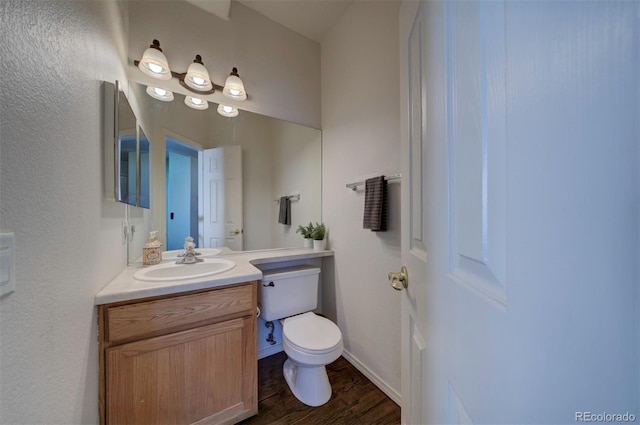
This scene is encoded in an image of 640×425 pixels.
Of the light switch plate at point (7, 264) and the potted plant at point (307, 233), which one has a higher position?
the light switch plate at point (7, 264)

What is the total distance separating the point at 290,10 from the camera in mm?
1811

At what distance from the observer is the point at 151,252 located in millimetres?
1390

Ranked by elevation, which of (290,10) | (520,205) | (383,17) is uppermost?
(290,10)

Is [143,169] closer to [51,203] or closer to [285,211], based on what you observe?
[51,203]

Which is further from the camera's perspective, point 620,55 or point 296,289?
point 296,289

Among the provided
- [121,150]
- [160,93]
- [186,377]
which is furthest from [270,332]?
[160,93]

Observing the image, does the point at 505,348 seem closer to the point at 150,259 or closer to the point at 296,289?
the point at 296,289

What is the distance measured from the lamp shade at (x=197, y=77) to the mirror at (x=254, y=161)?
0.42ft

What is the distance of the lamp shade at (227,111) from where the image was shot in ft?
5.69

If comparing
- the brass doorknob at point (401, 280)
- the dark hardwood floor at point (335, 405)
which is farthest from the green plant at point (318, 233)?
the brass doorknob at point (401, 280)

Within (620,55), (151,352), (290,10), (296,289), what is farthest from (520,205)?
(290,10)

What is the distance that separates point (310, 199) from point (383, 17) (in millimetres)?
1391

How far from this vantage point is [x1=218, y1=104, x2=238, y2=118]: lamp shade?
1.73 meters

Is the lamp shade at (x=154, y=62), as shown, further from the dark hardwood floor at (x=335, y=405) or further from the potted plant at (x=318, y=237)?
the dark hardwood floor at (x=335, y=405)
